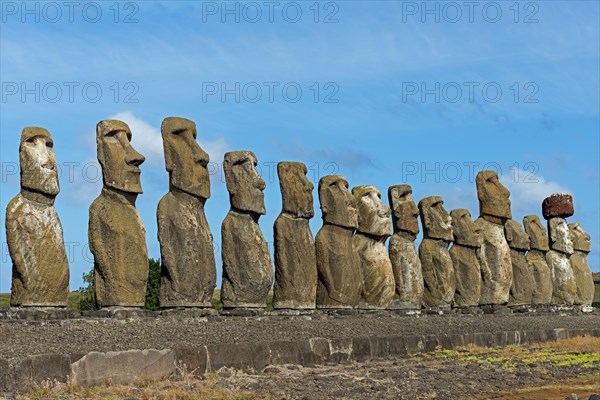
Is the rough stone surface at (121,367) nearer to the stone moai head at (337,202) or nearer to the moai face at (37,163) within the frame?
the moai face at (37,163)

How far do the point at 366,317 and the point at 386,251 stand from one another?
274cm

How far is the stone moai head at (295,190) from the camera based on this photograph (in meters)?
18.2

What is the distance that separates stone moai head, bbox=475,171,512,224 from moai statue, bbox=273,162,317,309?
25.6 ft

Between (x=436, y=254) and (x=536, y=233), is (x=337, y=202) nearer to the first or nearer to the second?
(x=436, y=254)

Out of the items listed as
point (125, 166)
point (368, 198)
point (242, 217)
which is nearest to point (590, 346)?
point (368, 198)

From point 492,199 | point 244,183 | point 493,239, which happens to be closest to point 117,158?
point 244,183

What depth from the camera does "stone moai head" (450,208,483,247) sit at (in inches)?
934

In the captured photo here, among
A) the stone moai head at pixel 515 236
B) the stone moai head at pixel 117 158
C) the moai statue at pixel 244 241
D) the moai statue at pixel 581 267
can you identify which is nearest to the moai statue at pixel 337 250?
the moai statue at pixel 244 241

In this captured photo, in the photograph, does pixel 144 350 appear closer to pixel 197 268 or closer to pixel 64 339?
pixel 64 339

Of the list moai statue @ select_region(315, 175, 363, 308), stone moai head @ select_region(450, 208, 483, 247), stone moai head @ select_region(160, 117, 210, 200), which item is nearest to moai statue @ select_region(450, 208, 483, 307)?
stone moai head @ select_region(450, 208, 483, 247)

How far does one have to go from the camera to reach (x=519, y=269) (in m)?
26.0

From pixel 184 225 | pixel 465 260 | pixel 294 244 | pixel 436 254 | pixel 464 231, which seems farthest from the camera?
pixel 464 231

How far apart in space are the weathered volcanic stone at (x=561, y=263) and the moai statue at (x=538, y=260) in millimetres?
412

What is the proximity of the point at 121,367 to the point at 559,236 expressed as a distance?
20523 millimetres
